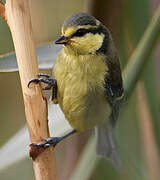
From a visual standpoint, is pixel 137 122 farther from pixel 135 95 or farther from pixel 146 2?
pixel 146 2

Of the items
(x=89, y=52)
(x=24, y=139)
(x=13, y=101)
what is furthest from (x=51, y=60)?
(x=13, y=101)

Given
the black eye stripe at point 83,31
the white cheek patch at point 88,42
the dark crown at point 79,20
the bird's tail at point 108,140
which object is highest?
the dark crown at point 79,20

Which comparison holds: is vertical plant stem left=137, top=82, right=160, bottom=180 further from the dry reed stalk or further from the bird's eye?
the dry reed stalk

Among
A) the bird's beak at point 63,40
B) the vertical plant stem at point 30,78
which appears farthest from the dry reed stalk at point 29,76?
the bird's beak at point 63,40

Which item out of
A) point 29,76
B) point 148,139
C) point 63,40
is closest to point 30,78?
point 29,76

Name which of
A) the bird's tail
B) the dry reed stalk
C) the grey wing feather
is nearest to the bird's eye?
the grey wing feather

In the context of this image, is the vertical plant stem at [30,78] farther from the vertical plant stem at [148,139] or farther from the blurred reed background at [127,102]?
the vertical plant stem at [148,139]
